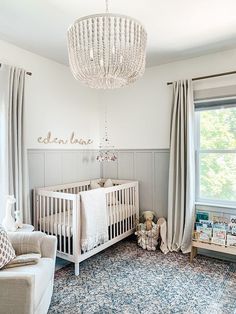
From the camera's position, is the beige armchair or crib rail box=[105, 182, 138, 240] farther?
crib rail box=[105, 182, 138, 240]

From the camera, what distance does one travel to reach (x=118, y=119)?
3.89 metres

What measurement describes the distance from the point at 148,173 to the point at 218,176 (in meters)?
0.97

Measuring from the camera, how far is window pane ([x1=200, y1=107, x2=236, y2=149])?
3.02m

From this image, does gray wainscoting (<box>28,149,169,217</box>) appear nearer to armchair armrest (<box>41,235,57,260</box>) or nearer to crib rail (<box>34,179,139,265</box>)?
crib rail (<box>34,179,139,265</box>)

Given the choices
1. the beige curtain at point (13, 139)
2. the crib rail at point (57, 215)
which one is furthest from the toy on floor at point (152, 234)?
the beige curtain at point (13, 139)

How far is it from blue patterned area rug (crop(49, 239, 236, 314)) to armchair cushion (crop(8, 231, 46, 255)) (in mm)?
497

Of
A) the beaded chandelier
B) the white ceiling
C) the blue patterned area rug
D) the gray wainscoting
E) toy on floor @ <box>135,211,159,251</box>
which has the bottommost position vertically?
the blue patterned area rug

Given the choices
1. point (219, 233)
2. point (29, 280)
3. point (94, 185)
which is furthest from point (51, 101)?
point (219, 233)

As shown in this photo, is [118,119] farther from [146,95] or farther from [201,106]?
[201,106]

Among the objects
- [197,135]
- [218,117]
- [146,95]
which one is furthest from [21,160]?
[218,117]

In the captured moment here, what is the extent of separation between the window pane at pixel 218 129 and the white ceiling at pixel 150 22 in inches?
30.2

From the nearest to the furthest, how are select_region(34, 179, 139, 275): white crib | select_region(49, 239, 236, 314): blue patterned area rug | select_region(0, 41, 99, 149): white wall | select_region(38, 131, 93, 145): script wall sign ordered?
select_region(49, 239, 236, 314): blue patterned area rug → select_region(34, 179, 139, 275): white crib → select_region(0, 41, 99, 149): white wall → select_region(38, 131, 93, 145): script wall sign

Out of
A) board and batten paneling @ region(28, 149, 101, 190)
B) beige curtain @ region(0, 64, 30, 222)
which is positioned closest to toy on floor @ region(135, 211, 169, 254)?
board and batten paneling @ region(28, 149, 101, 190)

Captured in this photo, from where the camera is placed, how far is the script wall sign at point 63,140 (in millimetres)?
3186
